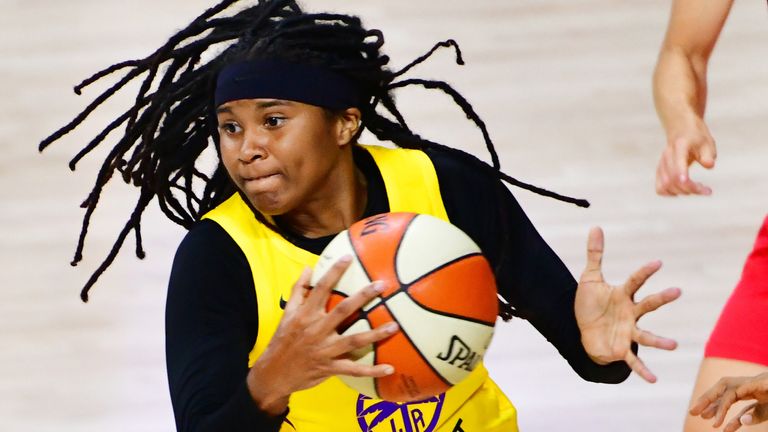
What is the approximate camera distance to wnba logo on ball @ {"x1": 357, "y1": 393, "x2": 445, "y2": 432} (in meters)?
2.95

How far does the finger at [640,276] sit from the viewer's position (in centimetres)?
259

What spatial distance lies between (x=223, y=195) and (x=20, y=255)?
Answer: 208cm

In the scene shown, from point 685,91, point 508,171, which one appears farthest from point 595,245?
point 508,171

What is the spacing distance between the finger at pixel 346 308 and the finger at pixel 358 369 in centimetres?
7

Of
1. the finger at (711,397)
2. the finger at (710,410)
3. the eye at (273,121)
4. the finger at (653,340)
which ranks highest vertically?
the eye at (273,121)

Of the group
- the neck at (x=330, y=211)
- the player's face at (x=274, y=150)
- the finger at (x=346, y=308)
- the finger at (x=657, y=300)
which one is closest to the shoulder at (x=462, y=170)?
the neck at (x=330, y=211)

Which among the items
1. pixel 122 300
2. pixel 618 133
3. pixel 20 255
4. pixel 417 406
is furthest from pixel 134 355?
pixel 618 133

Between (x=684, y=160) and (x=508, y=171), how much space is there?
2.83 m

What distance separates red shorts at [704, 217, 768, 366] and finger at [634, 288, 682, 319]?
0.41 meters

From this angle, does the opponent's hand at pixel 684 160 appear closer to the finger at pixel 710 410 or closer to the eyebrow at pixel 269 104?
the finger at pixel 710 410

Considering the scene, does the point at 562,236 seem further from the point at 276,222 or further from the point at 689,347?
the point at 276,222

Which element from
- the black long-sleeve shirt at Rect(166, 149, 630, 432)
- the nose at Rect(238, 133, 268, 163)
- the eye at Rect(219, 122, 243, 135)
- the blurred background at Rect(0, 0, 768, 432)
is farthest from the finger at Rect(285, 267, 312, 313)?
the blurred background at Rect(0, 0, 768, 432)

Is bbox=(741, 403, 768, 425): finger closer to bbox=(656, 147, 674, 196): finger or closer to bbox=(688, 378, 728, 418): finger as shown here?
bbox=(688, 378, 728, 418): finger

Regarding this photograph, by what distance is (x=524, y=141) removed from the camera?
Answer: 5.41 m
